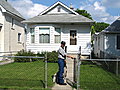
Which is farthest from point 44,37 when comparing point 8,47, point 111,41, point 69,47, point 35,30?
point 111,41

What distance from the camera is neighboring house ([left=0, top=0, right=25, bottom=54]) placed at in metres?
17.5

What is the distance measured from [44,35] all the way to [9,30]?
4.73 m

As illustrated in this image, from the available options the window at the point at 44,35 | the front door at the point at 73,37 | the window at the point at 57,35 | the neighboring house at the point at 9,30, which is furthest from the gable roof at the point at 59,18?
the neighboring house at the point at 9,30

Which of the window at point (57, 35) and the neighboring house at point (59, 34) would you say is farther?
the window at point (57, 35)

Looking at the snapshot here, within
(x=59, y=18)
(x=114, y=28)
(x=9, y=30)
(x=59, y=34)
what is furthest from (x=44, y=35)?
(x=114, y=28)

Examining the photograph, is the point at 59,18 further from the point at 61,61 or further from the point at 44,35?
the point at 61,61

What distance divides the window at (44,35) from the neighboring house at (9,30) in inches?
161

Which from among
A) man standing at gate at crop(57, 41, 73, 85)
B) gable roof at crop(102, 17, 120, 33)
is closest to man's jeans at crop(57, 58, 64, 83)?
man standing at gate at crop(57, 41, 73, 85)

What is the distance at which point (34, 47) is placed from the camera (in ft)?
57.7

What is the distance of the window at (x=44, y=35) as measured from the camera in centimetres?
1739

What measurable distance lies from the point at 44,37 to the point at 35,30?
131 cm

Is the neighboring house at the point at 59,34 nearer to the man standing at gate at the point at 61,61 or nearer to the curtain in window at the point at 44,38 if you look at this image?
the curtain in window at the point at 44,38

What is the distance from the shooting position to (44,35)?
57.3ft

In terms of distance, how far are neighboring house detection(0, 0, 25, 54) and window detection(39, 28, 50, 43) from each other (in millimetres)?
4096
